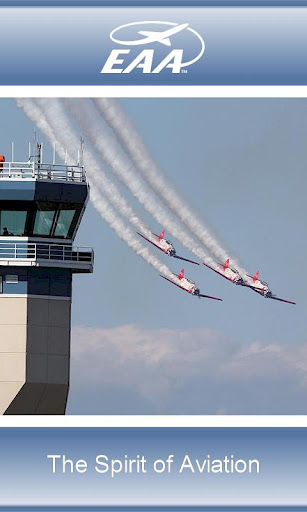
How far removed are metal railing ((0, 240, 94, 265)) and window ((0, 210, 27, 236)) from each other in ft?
2.34

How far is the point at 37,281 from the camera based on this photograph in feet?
288

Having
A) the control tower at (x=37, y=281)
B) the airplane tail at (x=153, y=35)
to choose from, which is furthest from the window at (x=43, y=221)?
the airplane tail at (x=153, y=35)

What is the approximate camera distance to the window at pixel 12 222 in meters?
88.2

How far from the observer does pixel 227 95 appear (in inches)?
2320

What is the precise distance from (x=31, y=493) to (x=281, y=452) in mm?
9476

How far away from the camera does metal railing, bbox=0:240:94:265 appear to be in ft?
287

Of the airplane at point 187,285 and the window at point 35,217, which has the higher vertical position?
the airplane at point 187,285

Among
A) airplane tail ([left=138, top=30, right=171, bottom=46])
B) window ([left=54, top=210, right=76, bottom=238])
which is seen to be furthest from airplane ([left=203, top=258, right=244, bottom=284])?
airplane tail ([left=138, top=30, right=171, bottom=46])

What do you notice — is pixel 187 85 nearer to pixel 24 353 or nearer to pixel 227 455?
pixel 227 455

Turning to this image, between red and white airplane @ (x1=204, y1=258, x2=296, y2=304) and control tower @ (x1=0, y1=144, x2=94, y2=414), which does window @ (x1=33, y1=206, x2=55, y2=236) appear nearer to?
control tower @ (x1=0, y1=144, x2=94, y2=414)

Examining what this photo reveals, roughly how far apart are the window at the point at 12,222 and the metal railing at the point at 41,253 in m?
0.71

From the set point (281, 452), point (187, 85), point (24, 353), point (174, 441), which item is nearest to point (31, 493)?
point (174, 441)

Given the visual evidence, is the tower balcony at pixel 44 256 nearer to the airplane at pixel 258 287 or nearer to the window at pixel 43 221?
the window at pixel 43 221

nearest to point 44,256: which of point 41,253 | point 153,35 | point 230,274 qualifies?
point 41,253
